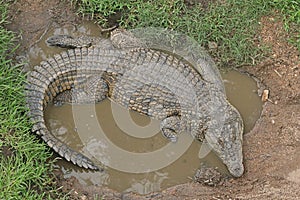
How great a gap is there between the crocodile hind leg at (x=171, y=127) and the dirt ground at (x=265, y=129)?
1.72 feet

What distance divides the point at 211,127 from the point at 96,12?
5.96 feet

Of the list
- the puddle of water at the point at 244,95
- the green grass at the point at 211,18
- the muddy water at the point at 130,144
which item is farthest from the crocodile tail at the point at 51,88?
the puddle of water at the point at 244,95

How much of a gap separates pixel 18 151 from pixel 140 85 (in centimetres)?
134

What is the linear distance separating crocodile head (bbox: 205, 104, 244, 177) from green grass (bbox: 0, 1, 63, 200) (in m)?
1.54

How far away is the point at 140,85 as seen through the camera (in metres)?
5.50

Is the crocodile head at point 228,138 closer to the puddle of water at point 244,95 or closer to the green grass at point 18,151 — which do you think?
the puddle of water at point 244,95

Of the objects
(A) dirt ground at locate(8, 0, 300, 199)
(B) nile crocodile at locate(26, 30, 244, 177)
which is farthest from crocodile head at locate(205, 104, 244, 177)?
(A) dirt ground at locate(8, 0, 300, 199)

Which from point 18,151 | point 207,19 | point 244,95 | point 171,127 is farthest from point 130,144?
point 207,19

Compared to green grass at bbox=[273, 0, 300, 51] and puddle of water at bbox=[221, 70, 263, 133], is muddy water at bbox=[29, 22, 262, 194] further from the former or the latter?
green grass at bbox=[273, 0, 300, 51]

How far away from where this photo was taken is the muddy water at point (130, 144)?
5199 mm

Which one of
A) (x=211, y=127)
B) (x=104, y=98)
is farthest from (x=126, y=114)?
(x=211, y=127)

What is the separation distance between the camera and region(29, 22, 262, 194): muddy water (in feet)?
17.1

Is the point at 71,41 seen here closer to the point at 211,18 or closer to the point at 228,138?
the point at 211,18

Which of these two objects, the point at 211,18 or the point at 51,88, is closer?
the point at 51,88
